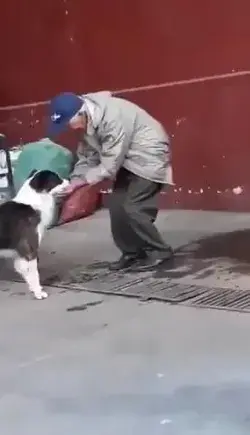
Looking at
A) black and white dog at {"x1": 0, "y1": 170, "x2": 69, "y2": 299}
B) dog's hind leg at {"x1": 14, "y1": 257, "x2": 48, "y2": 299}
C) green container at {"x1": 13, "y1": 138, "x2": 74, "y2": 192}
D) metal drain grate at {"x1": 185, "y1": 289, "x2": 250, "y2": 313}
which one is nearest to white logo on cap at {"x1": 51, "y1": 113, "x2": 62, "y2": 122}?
black and white dog at {"x1": 0, "y1": 170, "x2": 69, "y2": 299}

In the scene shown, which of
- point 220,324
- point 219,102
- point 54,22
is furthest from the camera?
point 54,22

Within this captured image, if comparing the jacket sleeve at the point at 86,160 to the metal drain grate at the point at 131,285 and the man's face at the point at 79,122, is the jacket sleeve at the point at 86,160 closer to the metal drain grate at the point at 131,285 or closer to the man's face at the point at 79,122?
the man's face at the point at 79,122

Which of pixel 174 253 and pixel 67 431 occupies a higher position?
pixel 67 431

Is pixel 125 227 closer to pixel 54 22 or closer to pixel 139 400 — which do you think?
pixel 139 400

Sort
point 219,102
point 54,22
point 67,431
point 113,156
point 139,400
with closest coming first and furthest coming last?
point 67,431 < point 139,400 < point 113,156 < point 219,102 < point 54,22

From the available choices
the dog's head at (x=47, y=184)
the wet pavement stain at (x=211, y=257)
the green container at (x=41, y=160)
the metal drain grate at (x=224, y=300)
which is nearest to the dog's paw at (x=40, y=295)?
the dog's head at (x=47, y=184)

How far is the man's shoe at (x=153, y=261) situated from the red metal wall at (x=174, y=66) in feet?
5.71

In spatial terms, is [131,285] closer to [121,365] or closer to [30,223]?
[30,223]

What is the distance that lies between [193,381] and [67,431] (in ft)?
2.17

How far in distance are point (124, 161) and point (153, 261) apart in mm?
710

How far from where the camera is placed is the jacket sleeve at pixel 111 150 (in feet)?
17.1

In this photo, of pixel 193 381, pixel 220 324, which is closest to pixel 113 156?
pixel 220 324

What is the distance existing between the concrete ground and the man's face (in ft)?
3.43

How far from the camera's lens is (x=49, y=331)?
4.42 meters
